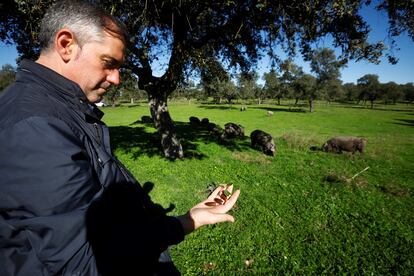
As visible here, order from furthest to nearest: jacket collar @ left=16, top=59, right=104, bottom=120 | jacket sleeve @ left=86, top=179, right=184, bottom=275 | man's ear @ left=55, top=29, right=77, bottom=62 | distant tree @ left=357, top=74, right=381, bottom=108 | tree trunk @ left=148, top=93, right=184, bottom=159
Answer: distant tree @ left=357, top=74, right=381, bottom=108
tree trunk @ left=148, top=93, right=184, bottom=159
man's ear @ left=55, top=29, right=77, bottom=62
jacket collar @ left=16, top=59, right=104, bottom=120
jacket sleeve @ left=86, top=179, right=184, bottom=275

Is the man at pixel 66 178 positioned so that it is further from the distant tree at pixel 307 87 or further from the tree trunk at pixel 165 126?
the distant tree at pixel 307 87

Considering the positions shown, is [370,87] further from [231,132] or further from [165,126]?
[165,126]

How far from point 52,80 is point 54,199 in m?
0.83

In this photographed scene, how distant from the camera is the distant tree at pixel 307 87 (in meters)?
55.1

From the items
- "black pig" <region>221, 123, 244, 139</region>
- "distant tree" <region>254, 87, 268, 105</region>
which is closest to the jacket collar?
"black pig" <region>221, 123, 244, 139</region>

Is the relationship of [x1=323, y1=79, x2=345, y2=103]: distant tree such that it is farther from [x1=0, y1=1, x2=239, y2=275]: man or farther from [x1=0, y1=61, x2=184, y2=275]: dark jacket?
[x1=0, y1=61, x2=184, y2=275]: dark jacket

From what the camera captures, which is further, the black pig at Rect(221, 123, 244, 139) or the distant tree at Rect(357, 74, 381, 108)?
the distant tree at Rect(357, 74, 381, 108)

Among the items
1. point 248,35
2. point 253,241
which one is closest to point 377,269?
point 253,241

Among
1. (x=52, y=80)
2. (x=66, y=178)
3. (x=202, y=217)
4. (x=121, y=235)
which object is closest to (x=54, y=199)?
(x=66, y=178)

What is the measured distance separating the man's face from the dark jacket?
0.80 ft

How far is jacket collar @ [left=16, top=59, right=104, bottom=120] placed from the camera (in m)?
1.50

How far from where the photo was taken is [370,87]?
86.5 meters

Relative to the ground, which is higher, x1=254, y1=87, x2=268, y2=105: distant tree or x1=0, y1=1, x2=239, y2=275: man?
x1=254, y1=87, x2=268, y2=105: distant tree

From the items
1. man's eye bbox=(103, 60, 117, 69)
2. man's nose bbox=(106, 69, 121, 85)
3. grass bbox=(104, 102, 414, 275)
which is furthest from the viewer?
grass bbox=(104, 102, 414, 275)
